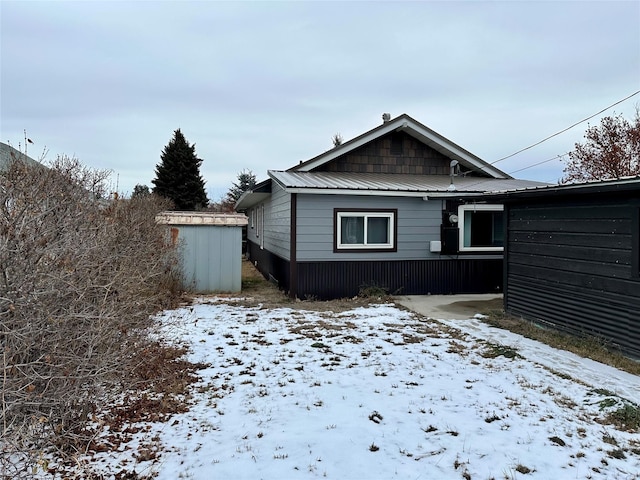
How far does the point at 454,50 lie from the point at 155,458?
41.6ft

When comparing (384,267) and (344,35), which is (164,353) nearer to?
(384,267)

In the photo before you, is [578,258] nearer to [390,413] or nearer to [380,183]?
[390,413]

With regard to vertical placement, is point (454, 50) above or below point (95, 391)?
above

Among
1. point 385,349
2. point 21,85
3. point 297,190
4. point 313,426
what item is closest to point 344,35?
point 297,190

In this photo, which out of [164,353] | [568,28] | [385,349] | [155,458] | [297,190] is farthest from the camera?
[568,28]

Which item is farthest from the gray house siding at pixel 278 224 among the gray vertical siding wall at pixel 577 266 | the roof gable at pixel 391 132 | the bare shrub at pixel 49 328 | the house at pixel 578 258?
the bare shrub at pixel 49 328

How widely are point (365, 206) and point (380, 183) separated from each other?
101 cm

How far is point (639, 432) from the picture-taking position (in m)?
3.63

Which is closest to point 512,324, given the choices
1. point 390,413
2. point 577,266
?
point 577,266

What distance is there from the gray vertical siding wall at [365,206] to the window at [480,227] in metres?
0.68

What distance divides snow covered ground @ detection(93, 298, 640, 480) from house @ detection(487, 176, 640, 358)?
2.84 feet

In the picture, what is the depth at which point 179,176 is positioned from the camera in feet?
91.0

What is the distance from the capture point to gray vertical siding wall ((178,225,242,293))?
35.2 feet

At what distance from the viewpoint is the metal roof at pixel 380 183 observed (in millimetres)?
9758
